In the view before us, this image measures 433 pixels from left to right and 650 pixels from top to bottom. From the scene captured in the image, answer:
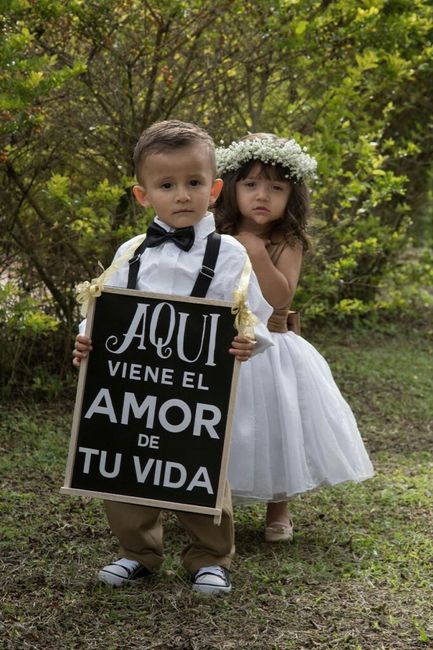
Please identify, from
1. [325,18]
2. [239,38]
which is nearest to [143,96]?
[239,38]

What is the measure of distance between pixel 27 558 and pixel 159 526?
554mm

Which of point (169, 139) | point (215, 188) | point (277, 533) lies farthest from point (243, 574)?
point (169, 139)

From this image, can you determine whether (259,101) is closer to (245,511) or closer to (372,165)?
(372,165)

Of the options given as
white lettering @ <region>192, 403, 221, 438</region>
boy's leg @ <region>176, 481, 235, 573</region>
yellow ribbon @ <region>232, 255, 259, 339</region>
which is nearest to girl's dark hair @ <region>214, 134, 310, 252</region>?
yellow ribbon @ <region>232, 255, 259, 339</region>

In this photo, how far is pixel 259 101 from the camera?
20.8ft

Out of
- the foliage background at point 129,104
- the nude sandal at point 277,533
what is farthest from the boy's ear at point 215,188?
the foliage background at point 129,104

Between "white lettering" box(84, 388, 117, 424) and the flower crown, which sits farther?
the flower crown

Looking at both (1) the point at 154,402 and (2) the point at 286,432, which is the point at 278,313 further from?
(1) the point at 154,402

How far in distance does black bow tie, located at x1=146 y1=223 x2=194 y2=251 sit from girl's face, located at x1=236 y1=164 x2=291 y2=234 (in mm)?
660

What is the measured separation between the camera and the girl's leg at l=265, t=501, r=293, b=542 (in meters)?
4.14

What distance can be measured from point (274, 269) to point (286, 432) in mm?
613

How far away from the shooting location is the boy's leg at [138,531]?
3496mm

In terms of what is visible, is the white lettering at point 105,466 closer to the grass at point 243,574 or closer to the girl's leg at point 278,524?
the grass at point 243,574

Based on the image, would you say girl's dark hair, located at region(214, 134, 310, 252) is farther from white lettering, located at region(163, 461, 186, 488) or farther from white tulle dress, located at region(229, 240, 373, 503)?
white lettering, located at region(163, 461, 186, 488)
